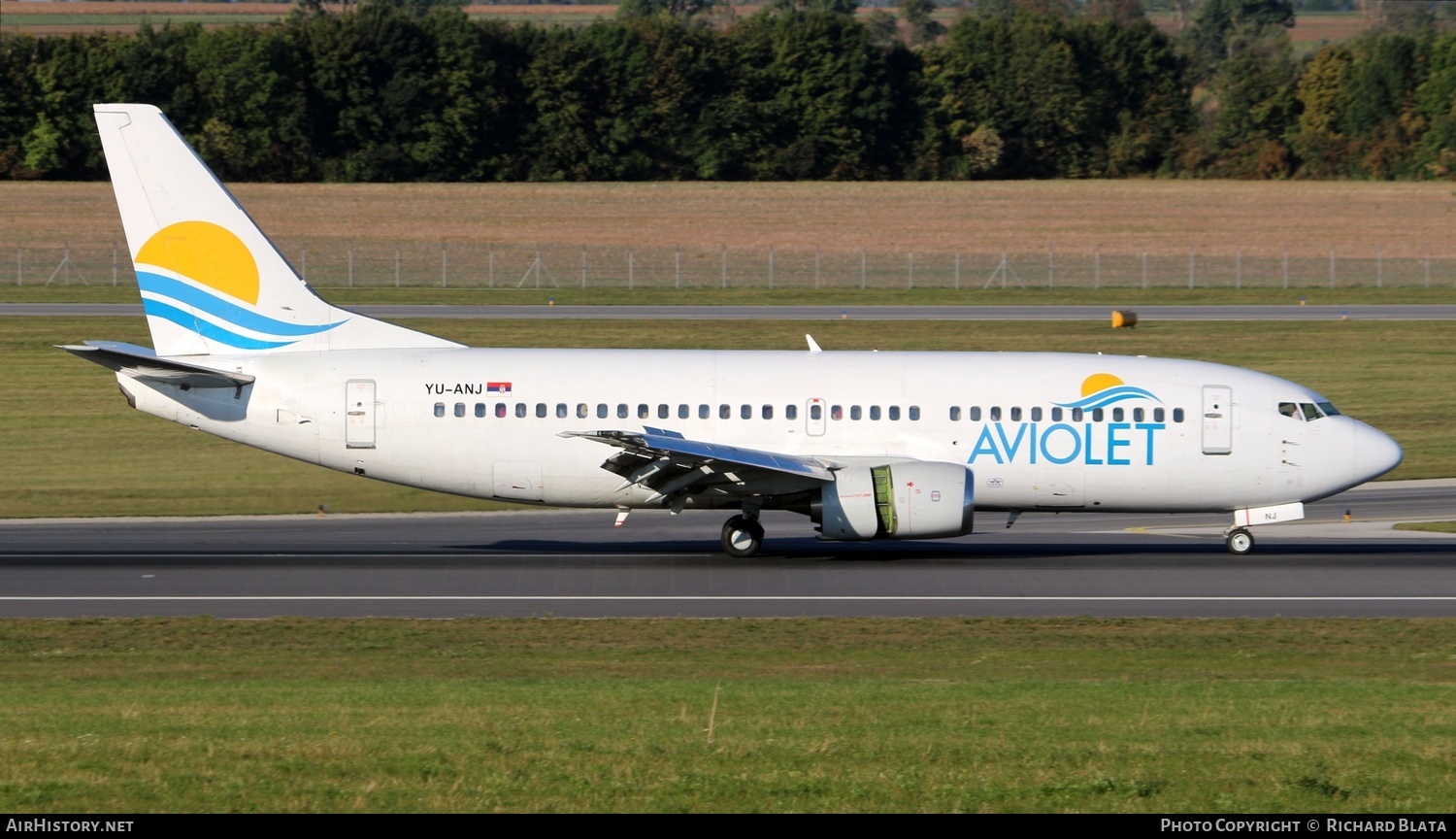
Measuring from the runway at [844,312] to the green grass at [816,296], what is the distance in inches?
65.3

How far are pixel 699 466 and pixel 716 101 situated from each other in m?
84.6

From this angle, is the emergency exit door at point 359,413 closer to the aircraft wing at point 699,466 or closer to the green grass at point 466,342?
the aircraft wing at point 699,466

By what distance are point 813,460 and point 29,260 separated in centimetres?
6094

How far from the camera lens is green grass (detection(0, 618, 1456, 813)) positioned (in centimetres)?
1174

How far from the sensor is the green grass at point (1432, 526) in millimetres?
32125

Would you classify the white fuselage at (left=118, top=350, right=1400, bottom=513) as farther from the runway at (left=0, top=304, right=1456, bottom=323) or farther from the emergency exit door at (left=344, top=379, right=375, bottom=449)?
the runway at (left=0, top=304, right=1456, bottom=323)

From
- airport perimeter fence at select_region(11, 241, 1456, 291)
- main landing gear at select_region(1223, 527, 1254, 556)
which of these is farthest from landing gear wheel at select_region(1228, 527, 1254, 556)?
airport perimeter fence at select_region(11, 241, 1456, 291)

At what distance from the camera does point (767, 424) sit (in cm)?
2812

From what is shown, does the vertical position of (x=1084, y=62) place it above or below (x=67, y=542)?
above

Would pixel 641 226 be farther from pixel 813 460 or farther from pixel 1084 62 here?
pixel 813 460

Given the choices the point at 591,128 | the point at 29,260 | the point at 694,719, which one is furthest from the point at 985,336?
the point at 591,128

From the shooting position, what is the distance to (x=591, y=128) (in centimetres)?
10656

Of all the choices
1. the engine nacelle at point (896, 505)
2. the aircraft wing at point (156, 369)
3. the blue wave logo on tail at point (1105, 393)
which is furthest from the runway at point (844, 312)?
the engine nacelle at point (896, 505)

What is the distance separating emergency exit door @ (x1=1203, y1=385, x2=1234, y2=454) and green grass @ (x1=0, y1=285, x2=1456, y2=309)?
119ft
